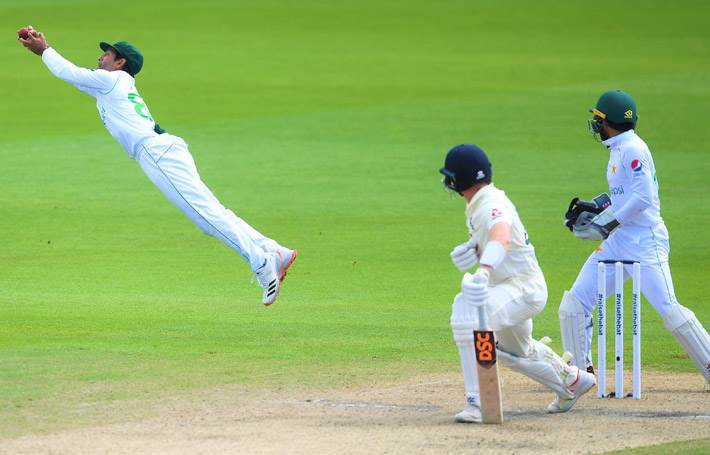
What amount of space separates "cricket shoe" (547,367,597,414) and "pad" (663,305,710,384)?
0.86m

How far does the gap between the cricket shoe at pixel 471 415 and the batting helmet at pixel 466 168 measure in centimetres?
126

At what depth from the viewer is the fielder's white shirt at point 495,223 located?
26.2ft

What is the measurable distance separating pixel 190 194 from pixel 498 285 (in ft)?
11.1

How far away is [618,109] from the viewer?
30.3ft

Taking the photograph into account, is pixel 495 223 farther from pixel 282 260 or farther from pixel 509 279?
pixel 282 260

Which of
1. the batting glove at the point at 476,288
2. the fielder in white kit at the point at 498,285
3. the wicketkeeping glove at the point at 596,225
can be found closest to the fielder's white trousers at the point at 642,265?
the wicketkeeping glove at the point at 596,225

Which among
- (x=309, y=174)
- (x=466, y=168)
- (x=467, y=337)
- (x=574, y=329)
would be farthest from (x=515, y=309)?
(x=309, y=174)

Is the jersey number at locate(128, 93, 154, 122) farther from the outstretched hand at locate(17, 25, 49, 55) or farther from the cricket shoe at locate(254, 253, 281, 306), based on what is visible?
the cricket shoe at locate(254, 253, 281, 306)

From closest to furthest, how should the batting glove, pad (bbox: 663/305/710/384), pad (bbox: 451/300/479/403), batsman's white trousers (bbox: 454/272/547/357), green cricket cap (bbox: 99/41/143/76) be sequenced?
the batting glove, pad (bbox: 451/300/479/403), batsman's white trousers (bbox: 454/272/547/357), pad (bbox: 663/305/710/384), green cricket cap (bbox: 99/41/143/76)

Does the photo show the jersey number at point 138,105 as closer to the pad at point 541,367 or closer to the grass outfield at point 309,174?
the grass outfield at point 309,174

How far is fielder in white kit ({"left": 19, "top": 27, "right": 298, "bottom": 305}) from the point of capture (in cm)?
1079

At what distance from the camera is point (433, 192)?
19641 mm

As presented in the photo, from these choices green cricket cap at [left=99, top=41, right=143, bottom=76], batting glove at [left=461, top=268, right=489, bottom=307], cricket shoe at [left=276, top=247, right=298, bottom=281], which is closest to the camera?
batting glove at [left=461, top=268, right=489, bottom=307]

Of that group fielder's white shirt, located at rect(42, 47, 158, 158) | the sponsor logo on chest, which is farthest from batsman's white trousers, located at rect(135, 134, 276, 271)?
the sponsor logo on chest
